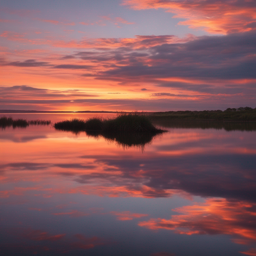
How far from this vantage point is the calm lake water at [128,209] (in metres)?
3.67

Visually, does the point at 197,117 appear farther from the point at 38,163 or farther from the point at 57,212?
the point at 57,212

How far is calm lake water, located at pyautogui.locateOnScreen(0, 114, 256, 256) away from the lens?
3670 mm

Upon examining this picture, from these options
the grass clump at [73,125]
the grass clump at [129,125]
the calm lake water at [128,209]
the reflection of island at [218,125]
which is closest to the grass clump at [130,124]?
the grass clump at [129,125]

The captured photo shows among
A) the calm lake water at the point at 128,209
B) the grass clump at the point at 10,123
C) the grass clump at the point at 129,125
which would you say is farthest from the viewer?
the grass clump at the point at 10,123

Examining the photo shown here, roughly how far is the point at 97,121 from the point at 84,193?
19739 mm

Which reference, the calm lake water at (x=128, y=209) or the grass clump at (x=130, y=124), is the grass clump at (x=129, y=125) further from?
the calm lake water at (x=128, y=209)

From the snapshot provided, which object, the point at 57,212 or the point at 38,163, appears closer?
the point at 57,212

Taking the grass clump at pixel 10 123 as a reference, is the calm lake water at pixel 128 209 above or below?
below

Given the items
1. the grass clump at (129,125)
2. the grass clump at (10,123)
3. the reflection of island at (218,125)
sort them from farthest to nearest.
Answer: the grass clump at (10,123) < the reflection of island at (218,125) < the grass clump at (129,125)

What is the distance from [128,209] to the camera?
4.91m

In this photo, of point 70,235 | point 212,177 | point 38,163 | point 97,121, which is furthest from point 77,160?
point 97,121

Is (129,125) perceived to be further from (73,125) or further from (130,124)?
(73,125)

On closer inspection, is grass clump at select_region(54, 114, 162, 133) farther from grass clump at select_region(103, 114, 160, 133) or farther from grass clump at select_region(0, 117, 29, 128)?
grass clump at select_region(0, 117, 29, 128)

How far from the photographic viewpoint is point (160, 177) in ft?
24.3
